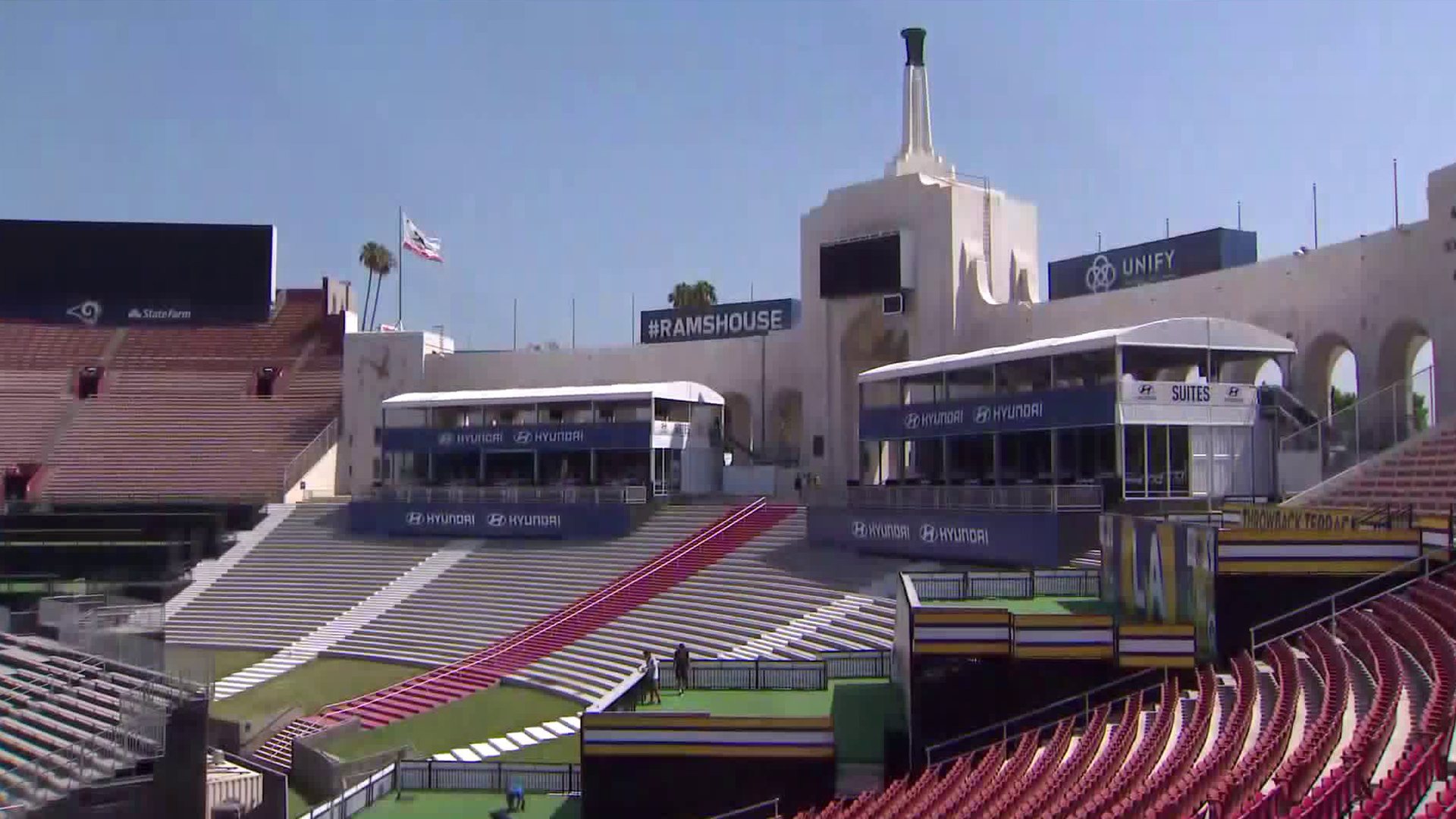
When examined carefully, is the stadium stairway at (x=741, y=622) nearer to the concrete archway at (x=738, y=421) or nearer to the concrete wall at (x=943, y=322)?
the concrete wall at (x=943, y=322)

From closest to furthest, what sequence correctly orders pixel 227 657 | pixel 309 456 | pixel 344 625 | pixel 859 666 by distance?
1. pixel 859 666
2. pixel 227 657
3. pixel 344 625
4. pixel 309 456

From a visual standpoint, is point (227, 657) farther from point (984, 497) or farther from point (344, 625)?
point (984, 497)

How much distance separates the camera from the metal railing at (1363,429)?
89.2 ft

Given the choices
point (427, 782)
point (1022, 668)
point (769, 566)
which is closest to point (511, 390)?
point (769, 566)

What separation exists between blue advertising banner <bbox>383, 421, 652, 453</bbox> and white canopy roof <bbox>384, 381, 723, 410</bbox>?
0.89 metres

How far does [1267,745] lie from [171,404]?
1885 inches

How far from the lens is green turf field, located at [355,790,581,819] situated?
730 inches

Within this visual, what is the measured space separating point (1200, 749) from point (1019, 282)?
1170 inches

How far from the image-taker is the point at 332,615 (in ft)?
121

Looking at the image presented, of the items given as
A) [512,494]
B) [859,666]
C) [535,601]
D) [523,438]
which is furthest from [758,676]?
[523,438]

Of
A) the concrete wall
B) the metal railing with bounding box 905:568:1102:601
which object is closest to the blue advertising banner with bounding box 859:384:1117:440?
the concrete wall

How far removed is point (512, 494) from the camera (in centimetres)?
4256

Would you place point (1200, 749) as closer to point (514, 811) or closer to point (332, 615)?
point (514, 811)

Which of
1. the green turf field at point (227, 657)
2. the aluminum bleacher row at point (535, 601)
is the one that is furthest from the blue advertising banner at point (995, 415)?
the green turf field at point (227, 657)
